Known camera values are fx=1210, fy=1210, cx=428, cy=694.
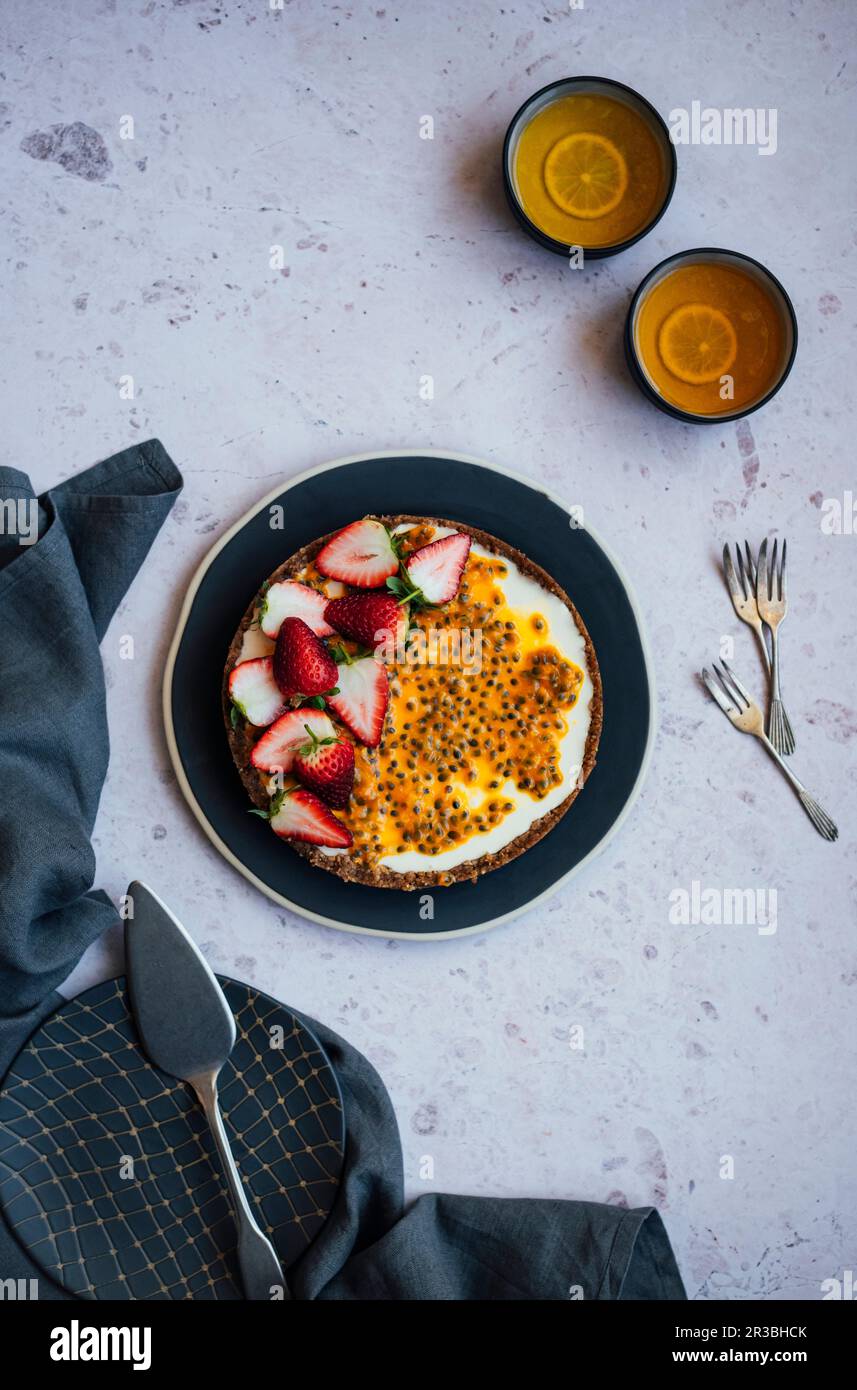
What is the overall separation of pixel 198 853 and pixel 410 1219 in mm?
453

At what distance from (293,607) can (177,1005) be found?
0.44 meters

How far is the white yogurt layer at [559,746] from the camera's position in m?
1.30

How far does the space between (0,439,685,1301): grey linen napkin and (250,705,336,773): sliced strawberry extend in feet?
0.61

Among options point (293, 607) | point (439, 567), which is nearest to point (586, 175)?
point (439, 567)

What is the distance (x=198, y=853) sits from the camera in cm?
134

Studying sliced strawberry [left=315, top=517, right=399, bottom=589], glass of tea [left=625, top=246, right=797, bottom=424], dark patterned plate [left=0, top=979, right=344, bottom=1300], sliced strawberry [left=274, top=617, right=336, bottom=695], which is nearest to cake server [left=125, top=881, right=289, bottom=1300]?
dark patterned plate [left=0, top=979, right=344, bottom=1300]

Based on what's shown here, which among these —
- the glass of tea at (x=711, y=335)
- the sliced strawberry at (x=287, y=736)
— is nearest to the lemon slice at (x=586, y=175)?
the glass of tea at (x=711, y=335)

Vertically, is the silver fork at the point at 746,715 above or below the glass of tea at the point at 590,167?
below

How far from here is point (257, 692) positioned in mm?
1272

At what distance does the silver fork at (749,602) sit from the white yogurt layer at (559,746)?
0.21 meters

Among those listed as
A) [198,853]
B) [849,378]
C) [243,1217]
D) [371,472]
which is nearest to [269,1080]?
[243,1217]

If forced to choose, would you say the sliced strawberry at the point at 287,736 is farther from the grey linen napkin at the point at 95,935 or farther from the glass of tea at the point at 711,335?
the glass of tea at the point at 711,335

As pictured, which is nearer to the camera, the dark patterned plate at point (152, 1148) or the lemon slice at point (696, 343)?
the dark patterned plate at point (152, 1148)
